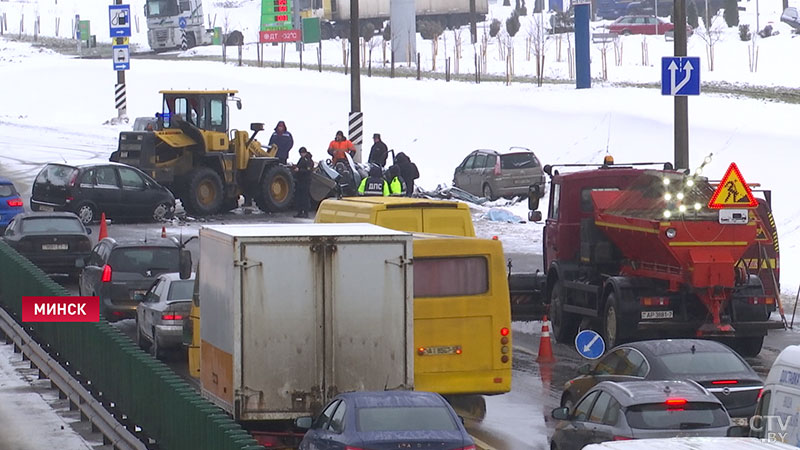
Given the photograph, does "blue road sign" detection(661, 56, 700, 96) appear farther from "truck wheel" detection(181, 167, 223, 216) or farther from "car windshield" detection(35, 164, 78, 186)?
"car windshield" detection(35, 164, 78, 186)

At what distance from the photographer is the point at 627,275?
21500 millimetres

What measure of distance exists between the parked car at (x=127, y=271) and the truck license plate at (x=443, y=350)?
750 cm

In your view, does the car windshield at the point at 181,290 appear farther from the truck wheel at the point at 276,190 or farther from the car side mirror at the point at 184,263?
the truck wheel at the point at 276,190

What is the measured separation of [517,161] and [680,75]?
13.2 m

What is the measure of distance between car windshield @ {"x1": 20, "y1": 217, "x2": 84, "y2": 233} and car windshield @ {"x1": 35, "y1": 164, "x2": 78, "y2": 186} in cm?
617

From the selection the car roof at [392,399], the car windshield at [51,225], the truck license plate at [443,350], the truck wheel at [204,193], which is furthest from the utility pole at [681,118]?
the car roof at [392,399]

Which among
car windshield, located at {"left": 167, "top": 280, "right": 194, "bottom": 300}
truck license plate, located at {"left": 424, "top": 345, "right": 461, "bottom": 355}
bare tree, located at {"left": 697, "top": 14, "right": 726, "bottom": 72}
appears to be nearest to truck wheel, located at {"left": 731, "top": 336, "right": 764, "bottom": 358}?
truck license plate, located at {"left": 424, "top": 345, "right": 461, "bottom": 355}

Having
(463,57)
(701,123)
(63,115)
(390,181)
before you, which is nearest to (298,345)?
(390,181)

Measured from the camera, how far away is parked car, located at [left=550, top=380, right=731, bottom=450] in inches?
491

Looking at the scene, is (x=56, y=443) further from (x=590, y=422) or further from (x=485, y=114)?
(x=485, y=114)

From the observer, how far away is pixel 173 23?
88.8 m

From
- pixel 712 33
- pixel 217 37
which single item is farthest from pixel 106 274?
pixel 217 37

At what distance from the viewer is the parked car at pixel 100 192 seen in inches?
1366

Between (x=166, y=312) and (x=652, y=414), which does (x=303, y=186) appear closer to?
(x=166, y=312)
